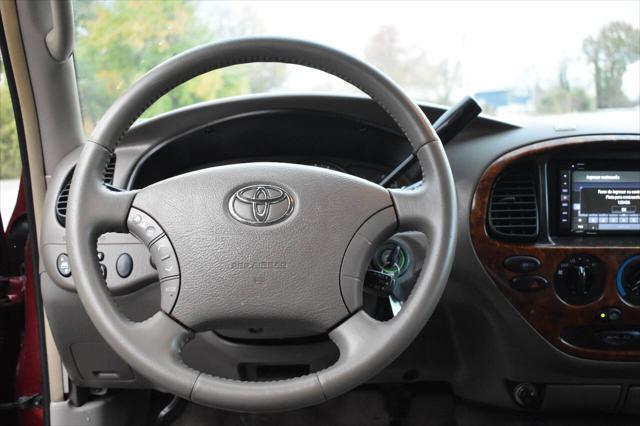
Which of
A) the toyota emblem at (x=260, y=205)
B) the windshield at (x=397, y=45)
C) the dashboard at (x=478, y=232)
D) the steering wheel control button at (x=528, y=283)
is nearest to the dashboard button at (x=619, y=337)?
the dashboard at (x=478, y=232)

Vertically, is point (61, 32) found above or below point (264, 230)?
above

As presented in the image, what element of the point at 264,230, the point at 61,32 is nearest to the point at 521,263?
the point at 264,230

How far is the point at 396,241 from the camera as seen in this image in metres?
1.41

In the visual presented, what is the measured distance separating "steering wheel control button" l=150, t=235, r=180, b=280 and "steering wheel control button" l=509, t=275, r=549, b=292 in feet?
2.60

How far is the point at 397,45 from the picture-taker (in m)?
1.57

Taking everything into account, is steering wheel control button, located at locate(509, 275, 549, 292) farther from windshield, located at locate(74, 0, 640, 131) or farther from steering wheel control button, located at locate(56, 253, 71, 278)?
steering wheel control button, located at locate(56, 253, 71, 278)

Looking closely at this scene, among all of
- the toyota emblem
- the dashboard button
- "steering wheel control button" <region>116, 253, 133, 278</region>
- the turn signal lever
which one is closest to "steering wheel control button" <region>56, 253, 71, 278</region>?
"steering wheel control button" <region>116, 253, 133, 278</region>

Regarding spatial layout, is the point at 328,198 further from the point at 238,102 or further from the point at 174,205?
the point at 238,102

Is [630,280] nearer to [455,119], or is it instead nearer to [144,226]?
[455,119]

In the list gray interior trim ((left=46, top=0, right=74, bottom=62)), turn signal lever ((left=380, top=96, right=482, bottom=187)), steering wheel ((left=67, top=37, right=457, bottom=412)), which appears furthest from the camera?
gray interior trim ((left=46, top=0, right=74, bottom=62))

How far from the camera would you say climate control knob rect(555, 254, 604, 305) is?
5.03 ft

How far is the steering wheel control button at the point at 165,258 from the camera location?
43.8 inches

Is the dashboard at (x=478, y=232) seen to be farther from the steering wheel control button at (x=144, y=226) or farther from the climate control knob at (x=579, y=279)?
the steering wheel control button at (x=144, y=226)

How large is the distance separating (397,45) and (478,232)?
0.47 m
